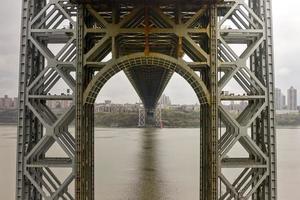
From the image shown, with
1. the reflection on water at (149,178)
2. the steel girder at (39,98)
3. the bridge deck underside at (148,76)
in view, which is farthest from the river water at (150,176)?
the steel girder at (39,98)

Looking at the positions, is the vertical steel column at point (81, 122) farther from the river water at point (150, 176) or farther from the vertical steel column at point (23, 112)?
the river water at point (150, 176)

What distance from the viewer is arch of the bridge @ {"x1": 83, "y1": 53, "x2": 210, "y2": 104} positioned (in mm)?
13547

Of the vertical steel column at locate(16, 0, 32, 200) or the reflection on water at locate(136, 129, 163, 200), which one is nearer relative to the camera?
the vertical steel column at locate(16, 0, 32, 200)

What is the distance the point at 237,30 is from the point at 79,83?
22.8 feet

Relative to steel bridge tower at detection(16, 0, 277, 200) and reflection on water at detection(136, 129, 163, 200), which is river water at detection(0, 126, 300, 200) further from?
steel bridge tower at detection(16, 0, 277, 200)

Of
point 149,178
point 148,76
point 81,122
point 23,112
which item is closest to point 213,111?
point 81,122

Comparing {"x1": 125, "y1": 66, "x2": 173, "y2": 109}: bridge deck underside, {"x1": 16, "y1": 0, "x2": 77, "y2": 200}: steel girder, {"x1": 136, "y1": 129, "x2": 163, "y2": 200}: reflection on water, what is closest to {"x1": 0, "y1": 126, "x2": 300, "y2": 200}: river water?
{"x1": 136, "y1": 129, "x2": 163, "y2": 200}: reflection on water

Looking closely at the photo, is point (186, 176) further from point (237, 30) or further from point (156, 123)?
point (156, 123)

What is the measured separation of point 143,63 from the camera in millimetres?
14117

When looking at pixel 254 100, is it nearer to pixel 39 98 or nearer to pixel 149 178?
pixel 39 98

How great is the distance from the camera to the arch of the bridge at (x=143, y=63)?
13547 mm

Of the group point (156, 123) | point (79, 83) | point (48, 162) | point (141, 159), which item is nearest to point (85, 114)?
point (79, 83)

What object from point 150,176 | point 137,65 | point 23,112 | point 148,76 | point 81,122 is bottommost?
point 150,176

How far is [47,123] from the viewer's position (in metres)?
14.0
